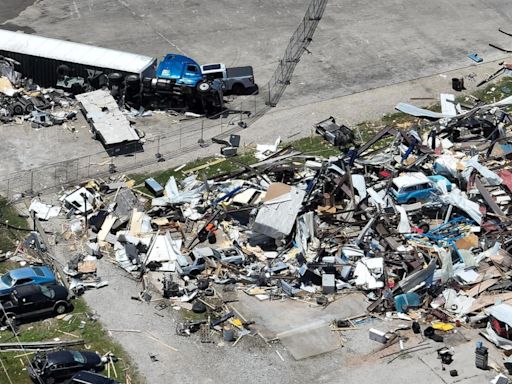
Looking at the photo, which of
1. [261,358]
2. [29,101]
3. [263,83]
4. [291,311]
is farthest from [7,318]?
[263,83]

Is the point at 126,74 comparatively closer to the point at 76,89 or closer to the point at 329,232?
the point at 76,89

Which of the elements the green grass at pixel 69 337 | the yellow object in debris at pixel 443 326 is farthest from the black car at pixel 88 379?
the yellow object in debris at pixel 443 326

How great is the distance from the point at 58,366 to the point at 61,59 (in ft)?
80.1

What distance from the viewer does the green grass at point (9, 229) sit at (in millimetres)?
42375

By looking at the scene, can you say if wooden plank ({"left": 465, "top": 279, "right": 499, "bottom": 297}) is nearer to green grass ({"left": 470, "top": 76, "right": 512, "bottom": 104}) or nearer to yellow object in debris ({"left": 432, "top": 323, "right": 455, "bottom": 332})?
yellow object in debris ({"left": 432, "top": 323, "right": 455, "bottom": 332})

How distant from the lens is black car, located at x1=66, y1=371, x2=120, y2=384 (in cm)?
3366

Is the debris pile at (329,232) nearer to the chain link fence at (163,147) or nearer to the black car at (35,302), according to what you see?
the chain link fence at (163,147)

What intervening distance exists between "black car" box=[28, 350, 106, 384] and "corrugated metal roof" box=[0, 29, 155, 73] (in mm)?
22180

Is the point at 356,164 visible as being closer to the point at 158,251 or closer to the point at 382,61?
the point at 158,251

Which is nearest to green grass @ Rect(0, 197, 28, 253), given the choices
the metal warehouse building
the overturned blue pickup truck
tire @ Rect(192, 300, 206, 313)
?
tire @ Rect(192, 300, 206, 313)

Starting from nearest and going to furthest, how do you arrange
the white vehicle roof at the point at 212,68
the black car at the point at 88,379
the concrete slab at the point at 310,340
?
the black car at the point at 88,379 → the concrete slab at the point at 310,340 → the white vehicle roof at the point at 212,68

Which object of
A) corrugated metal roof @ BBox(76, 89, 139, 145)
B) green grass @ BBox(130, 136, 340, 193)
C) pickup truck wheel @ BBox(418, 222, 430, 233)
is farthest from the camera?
corrugated metal roof @ BBox(76, 89, 139, 145)

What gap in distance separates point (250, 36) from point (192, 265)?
25555mm

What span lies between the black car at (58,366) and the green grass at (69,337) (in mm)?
587
